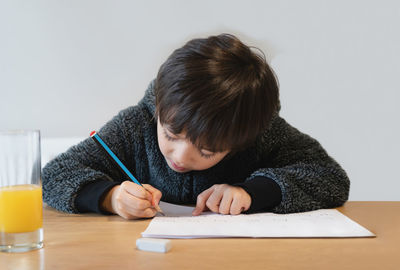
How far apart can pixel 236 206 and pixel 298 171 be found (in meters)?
0.22

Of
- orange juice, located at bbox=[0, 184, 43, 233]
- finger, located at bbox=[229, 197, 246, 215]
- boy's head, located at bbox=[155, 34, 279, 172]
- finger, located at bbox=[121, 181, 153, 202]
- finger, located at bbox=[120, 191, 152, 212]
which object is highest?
boy's head, located at bbox=[155, 34, 279, 172]

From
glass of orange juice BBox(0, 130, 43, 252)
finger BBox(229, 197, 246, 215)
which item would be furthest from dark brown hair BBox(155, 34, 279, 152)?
glass of orange juice BBox(0, 130, 43, 252)

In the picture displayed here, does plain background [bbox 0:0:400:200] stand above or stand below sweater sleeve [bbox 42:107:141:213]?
above

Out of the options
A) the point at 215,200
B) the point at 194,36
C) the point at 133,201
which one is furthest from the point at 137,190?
the point at 194,36

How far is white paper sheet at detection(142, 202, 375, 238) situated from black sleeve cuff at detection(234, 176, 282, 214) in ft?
0.08

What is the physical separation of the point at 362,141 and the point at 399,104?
7.8 inches

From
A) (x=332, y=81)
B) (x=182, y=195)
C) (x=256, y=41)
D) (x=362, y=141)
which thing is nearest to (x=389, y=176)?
(x=362, y=141)

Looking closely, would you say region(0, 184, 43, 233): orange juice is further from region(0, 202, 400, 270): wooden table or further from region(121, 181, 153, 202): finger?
region(121, 181, 153, 202): finger

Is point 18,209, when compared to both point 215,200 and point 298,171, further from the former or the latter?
point 298,171

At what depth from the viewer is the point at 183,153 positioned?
3.01 ft

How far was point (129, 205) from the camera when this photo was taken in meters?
0.86

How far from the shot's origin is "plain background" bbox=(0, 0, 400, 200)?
1.64 meters

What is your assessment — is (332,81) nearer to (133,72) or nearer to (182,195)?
(133,72)

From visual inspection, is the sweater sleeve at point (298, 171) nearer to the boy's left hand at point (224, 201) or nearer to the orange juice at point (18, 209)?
the boy's left hand at point (224, 201)
